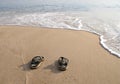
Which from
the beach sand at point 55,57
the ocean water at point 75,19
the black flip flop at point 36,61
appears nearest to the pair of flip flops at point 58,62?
the black flip flop at point 36,61

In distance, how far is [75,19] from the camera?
12711 millimetres

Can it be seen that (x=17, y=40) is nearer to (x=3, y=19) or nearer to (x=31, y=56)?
(x=31, y=56)

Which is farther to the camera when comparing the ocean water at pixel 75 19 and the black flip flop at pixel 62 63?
the ocean water at pixel 75 19

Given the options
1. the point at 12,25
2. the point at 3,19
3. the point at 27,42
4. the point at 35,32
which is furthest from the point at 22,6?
the point at 27,42

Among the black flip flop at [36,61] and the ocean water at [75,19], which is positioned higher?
the ocean water at [75,19]

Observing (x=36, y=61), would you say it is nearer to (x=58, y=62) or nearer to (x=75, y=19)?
(x=58, y=62)

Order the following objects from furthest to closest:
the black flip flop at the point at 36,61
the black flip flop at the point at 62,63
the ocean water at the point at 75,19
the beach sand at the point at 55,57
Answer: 1. the ocean water at the point at 75,19
2. the black flip flop at the point at 36,61
3. the black flip flop at the point at 62,63
4. the beach sand at the point at 55,57

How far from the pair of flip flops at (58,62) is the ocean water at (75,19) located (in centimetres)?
182

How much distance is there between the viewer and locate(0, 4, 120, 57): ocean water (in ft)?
31.4

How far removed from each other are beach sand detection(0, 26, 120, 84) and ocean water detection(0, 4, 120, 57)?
0.57m

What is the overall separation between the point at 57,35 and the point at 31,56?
2.37 meters

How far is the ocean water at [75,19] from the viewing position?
31.4ft

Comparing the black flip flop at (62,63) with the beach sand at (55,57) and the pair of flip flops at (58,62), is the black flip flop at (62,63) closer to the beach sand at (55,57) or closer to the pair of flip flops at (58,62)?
the pair of flip flops at (58,62)

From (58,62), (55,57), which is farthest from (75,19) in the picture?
(58,62)
